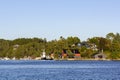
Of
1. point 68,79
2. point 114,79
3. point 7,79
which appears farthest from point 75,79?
point 7,79

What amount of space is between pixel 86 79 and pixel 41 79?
6.85m

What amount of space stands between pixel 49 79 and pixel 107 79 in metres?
8.85

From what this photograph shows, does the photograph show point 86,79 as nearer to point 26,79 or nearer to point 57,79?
point 57,79

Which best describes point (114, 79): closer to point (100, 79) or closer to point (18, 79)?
point (100, 79)

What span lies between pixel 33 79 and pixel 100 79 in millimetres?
10184

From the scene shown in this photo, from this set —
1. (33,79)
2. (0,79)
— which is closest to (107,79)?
(33,79)

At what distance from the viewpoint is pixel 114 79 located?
70062 millimetres

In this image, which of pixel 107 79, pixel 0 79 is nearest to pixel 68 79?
pixel 107 79

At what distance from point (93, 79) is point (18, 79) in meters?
11.5

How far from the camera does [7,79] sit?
71812 mm

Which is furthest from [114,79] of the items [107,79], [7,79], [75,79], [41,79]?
[7,79]

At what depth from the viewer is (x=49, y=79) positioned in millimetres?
71688

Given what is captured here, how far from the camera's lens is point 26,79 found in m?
70.9

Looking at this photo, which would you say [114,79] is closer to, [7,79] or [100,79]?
[100,79]
